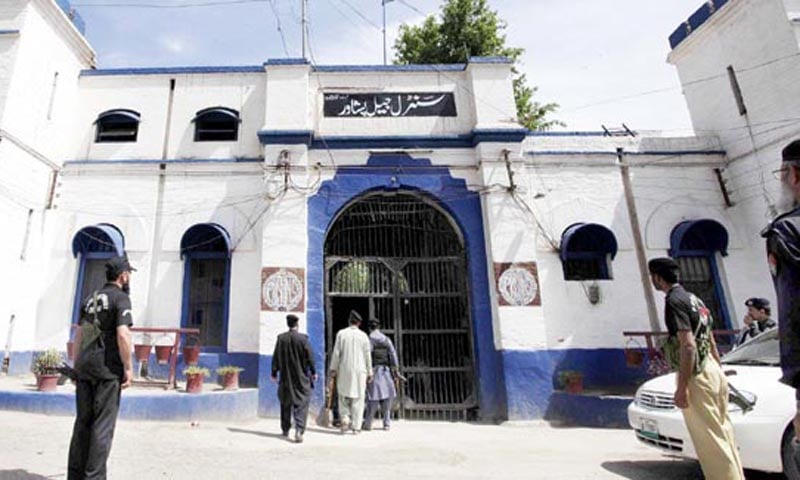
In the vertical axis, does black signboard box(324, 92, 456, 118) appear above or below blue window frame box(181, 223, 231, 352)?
above

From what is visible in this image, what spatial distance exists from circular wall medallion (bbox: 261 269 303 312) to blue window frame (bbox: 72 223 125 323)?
10.1 feet

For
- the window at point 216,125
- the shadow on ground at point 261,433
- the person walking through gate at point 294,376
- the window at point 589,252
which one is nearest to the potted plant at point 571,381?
the window at point 589,252

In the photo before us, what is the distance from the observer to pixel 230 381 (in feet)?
25.6

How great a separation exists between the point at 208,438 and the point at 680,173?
1083cm

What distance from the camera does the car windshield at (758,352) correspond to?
472cm

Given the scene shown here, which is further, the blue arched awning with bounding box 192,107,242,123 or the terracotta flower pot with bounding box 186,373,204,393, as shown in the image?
the blue arched awning with bounding box 192,107,242,123

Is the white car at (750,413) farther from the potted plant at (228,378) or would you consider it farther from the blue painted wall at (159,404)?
the potted plant at (228,378)

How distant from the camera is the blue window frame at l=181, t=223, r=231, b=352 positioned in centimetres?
896

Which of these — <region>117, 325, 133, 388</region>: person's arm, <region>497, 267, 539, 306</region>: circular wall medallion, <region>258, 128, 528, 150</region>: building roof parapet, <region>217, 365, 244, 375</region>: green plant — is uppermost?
<region>258, 128, 528, 150</region>: building roof parapet

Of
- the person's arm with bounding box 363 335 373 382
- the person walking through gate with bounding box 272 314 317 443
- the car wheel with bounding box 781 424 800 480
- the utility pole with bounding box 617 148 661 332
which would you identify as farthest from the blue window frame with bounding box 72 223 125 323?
the utility pole with bounding box 617 148 661 332

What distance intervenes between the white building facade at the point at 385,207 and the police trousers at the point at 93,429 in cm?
456

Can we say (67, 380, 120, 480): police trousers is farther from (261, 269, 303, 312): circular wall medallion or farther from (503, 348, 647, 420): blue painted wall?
(503, 348, 647, 420): blue painted wall

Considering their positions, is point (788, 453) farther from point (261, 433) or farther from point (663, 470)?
point (261, 433)

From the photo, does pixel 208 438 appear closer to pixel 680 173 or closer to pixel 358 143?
pixel 358 143
